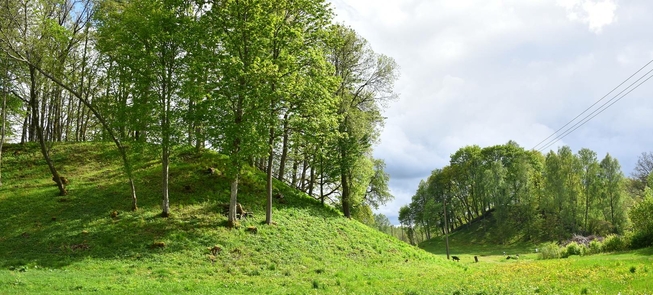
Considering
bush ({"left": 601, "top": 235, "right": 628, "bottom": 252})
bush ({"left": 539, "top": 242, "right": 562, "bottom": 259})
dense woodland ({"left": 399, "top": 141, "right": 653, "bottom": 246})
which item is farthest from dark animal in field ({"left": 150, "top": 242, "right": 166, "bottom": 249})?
dense woodland ({"left": 399, "top": 141, "right": 653, "bottom": 246})

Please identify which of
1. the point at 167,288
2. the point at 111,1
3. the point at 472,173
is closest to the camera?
the point at 167,288

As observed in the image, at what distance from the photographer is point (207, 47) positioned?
2406cm

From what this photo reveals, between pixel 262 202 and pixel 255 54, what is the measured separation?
10.9 m

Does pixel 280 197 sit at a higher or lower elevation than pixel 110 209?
higher

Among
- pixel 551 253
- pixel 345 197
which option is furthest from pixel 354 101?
pixel 551 253

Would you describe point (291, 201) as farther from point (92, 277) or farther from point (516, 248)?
point (516, 248)

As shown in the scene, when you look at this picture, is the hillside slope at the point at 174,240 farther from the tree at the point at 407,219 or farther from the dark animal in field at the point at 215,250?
the tree at the point at 407,219

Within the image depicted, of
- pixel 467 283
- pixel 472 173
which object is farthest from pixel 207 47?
pixel 472 173

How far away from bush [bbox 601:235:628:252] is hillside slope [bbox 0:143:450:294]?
17.0m

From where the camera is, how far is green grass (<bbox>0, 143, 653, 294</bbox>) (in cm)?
1419

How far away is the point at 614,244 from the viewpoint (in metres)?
33.6

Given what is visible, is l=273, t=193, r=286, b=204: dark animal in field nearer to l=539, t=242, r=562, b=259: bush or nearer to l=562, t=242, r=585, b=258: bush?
l=539, t=242, r=562, b=259: bush

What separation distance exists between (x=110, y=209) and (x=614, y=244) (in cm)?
3996

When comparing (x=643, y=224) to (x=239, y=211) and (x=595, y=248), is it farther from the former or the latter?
(x=239, y=211)
